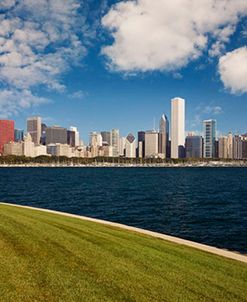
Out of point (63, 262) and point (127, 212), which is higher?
point (63, 262)

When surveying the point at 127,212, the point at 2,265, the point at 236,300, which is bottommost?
the point at 127,212

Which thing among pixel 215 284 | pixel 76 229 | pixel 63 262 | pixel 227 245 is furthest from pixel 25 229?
pixel 227 245

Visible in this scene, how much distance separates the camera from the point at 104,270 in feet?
40.2

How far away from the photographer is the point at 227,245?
105 ft

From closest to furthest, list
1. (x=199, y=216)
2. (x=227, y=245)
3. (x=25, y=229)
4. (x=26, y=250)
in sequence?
(x=26, y=250), (x=25, y=229), (x=227, y=245), (x=199, y=216)

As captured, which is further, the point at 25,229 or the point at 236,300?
the point at 25,229

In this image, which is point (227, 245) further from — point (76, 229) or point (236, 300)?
point (236, 300)

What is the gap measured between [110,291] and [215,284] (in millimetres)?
4081

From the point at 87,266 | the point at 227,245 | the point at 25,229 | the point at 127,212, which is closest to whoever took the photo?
the point at 87,266

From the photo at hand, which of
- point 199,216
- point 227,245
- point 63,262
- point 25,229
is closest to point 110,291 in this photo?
point 63,262

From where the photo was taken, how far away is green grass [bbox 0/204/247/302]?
1031 centimetres

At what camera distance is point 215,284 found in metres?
12.3

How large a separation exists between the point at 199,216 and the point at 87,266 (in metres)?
39.0

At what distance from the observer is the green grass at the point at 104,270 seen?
406 inches
